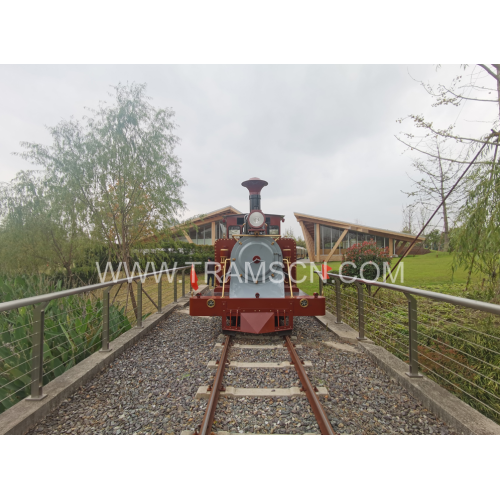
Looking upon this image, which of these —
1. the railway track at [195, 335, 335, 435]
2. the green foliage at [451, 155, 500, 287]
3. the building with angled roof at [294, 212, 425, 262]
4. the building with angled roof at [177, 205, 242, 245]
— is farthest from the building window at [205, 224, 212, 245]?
A: the green foliage at [451, 155, 500, 287]

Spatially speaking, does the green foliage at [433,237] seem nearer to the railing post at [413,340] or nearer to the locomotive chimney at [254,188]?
the railing post at [413,340]

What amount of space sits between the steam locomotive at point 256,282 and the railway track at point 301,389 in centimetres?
72

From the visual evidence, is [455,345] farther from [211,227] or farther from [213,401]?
[211,227]

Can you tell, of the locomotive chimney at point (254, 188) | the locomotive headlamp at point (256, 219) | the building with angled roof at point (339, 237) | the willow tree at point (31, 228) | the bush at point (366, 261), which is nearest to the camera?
the locomotive headlamp at point (256, 219)

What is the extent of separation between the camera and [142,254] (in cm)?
695

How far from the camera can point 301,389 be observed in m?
2.83

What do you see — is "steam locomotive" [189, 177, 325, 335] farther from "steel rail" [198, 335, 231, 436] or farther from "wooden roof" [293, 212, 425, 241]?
"wooden roof" [293, 212, 425, 241]

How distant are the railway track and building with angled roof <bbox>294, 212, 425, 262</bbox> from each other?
17.0 meters

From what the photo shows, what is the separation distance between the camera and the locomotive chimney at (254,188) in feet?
19.1

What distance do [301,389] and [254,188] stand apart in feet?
13.5

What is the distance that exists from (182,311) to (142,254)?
5.74 ft

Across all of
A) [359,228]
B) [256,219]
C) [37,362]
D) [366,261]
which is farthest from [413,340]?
[359,228]

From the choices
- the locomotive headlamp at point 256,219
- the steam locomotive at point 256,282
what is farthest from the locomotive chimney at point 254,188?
the locomotive headlamp at point 256,219

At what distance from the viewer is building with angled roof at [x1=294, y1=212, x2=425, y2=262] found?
771 inches
